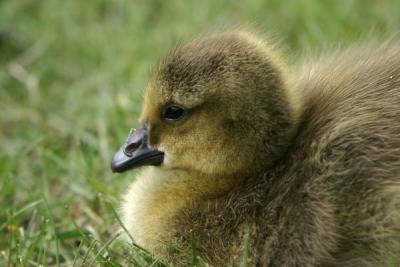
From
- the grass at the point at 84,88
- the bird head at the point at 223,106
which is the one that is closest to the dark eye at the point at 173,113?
the bird head at the point at 223,106

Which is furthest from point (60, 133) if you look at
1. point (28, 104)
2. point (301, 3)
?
point (301, 3)

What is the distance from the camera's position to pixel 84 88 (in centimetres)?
371

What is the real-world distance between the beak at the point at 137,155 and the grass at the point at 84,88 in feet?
0.51

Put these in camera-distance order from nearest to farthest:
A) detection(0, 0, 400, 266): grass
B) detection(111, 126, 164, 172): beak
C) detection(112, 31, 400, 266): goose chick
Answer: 1. detection(112, 31, 400, 266): goose chick
2. detection(111, 126, 164, 172): beak
3. detection(0, 0, 400, 266): grass

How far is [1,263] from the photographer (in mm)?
2324

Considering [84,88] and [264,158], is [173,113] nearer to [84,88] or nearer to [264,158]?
[264,158]

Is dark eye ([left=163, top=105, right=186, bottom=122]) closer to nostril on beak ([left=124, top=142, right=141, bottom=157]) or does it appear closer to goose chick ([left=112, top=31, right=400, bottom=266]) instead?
goose chick ([left=112, top=31, right=400, bottom=266])

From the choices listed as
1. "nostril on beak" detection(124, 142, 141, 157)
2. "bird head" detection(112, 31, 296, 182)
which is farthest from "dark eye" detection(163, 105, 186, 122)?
"nostril on beak" detection(124, 142, 141, 157)

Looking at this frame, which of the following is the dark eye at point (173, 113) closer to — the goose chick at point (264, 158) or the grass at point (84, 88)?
the goose chick at point (264, 158)

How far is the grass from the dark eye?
330 mm

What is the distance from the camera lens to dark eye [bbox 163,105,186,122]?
2203 mm

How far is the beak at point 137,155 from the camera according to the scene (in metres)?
2.28

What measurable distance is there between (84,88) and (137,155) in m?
1.50

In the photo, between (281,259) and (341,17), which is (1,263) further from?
(341,17)
